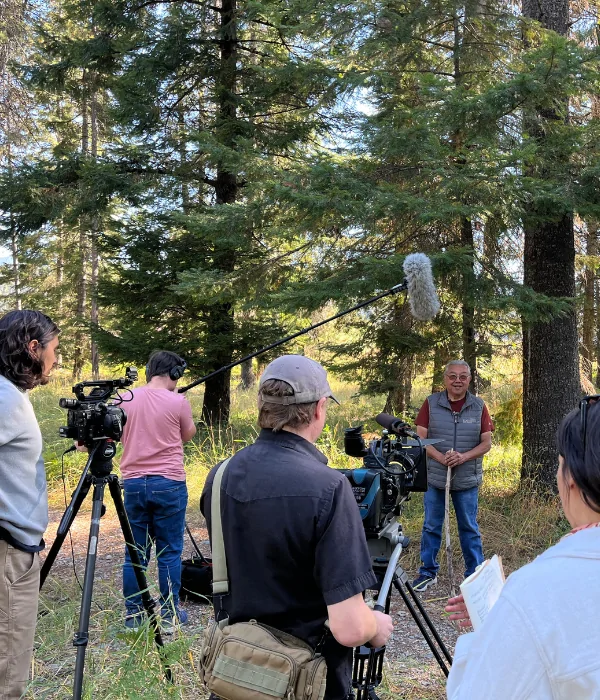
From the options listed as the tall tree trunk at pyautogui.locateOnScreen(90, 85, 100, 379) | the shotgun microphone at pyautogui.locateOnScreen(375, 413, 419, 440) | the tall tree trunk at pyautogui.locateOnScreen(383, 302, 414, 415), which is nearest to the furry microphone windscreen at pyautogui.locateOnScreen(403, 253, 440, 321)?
the shotgun microphone at pyautogui.locateOnScreen(375, 413, 419, 440)

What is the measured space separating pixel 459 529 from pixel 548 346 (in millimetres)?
2582

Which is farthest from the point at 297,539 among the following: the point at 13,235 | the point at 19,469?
the point at 13,235

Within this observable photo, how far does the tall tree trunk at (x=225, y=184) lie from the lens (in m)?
10.3

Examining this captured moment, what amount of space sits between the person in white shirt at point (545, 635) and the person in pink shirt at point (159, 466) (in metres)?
3.56

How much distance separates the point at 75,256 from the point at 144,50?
1061 centimetres

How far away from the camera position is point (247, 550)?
1.94m

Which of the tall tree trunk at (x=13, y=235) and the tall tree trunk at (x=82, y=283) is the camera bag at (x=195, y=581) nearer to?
the tall tree trunk at (x=13, y=235)

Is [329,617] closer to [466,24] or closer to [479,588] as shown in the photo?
[479,588]

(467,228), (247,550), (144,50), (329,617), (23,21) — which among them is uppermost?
(23,21)

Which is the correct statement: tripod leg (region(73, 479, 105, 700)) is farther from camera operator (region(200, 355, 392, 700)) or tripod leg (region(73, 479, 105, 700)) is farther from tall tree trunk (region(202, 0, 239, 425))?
tall tree trunk (region(202, 0, 239, 425))

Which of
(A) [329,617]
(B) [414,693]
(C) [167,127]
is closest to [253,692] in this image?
(A) [329,617]

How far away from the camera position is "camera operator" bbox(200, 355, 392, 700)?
1854 millimetres

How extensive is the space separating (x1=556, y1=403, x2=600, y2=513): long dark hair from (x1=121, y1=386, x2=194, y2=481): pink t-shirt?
3.47 m

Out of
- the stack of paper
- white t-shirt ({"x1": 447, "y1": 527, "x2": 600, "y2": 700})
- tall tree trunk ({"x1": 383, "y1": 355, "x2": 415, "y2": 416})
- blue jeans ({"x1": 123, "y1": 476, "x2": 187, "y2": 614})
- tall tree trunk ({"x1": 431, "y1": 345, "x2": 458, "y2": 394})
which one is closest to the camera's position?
white t-shirt ({"x1": 447, "y1": 527, "x2": 600, "y2": 700})
